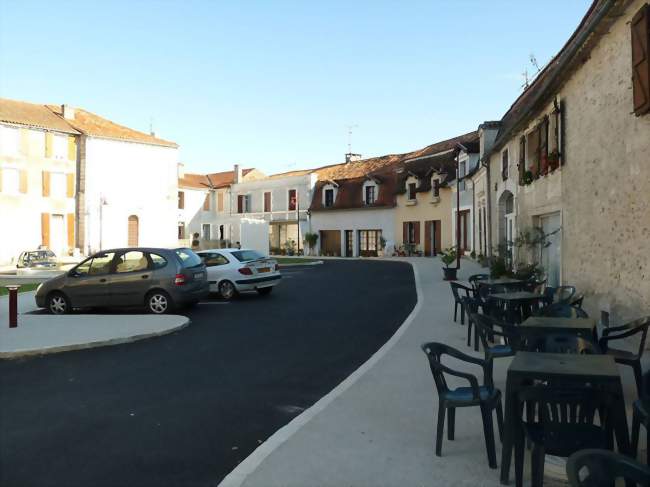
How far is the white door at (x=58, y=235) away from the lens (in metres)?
36.8

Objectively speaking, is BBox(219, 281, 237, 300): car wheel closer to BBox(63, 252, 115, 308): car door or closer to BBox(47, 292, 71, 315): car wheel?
BBox(63, 252, 115, 308): car door

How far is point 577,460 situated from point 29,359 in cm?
764

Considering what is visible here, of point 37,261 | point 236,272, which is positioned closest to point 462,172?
point 236,272

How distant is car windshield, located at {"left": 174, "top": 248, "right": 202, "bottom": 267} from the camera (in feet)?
41.3

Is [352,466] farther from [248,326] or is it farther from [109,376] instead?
[248,326]

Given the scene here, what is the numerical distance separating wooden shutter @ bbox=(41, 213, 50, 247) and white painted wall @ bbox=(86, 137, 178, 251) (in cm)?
256

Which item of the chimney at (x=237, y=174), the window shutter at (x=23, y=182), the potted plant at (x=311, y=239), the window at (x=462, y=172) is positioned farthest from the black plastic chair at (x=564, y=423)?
the chimney at (x=237, y=174)

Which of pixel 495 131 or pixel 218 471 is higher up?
pixel 495 131

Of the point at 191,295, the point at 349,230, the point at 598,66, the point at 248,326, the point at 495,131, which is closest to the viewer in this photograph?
the point at 598,66

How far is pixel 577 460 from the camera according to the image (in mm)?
2244

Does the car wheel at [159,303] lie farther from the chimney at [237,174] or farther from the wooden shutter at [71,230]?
the chimney at [237,174]

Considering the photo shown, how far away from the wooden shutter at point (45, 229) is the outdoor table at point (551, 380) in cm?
3783

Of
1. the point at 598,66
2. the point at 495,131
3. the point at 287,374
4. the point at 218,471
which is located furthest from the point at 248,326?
the point at 495,131

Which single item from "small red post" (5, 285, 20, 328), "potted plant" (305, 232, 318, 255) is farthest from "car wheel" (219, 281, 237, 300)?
"potted plant" (305, 232, 318, 255)
